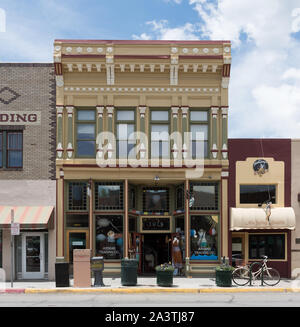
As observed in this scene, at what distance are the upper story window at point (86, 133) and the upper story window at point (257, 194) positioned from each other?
7.15 m

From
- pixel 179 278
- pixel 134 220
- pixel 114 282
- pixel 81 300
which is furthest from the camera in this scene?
pixel 134 220

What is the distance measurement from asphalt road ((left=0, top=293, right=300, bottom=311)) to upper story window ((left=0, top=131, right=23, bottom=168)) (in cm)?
690

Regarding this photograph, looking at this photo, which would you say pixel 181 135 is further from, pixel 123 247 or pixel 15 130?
pixel 15 130

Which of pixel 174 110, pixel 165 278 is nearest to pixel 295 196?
pixel 174 110

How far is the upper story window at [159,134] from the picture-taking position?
23.0 meters

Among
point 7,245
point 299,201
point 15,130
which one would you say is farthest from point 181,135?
point 7,245

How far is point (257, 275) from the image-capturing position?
20.8m

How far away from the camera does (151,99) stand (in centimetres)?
2306

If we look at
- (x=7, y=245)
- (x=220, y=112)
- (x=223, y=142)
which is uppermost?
(x=220, y=112)

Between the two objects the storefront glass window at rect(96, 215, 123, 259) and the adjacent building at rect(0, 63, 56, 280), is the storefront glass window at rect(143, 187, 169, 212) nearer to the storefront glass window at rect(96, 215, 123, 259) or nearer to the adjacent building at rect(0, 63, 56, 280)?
the storefront glass window at rect(96, 215, 123, 259)

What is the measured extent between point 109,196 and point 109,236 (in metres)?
1.82

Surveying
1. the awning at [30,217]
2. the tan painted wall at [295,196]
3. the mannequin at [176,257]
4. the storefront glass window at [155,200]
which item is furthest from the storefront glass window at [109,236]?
the tan painted wall at [295,196]

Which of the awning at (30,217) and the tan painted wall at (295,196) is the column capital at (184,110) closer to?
the tan painted wall at (295,196)

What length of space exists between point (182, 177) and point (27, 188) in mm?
7038
